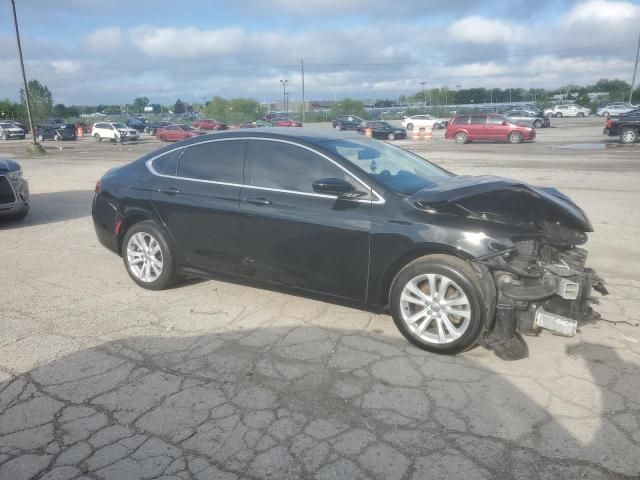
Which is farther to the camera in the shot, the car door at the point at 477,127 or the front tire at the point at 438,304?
the car door at the point at 477,127

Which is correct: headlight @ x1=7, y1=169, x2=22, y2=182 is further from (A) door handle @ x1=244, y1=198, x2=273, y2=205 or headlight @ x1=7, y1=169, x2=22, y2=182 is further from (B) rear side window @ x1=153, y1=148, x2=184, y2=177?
(A) door handle @ x1=244, y1=198, x2=273, y2=205

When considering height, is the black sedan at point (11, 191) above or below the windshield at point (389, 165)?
below

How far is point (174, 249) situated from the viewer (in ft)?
16.5

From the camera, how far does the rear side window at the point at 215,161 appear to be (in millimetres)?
4723

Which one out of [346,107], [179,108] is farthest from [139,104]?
[346,107]

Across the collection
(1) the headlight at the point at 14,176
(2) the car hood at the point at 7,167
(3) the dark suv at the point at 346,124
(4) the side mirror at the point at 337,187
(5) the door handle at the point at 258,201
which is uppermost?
(4) the side mirror at the point at 337,187

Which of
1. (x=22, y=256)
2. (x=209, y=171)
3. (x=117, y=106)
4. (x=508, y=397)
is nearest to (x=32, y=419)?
(x=209, y=171)

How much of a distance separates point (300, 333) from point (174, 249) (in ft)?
5.24

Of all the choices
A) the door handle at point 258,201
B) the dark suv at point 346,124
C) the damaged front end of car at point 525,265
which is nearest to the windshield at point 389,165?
the damaged front end of car at point 525,265

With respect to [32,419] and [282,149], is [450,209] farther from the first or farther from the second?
[32,419]

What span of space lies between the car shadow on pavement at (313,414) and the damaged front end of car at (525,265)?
11.3 inches

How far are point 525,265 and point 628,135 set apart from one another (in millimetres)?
23498

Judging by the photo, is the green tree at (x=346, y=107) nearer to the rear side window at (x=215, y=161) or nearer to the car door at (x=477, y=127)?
the car door at (x=477, y=127)

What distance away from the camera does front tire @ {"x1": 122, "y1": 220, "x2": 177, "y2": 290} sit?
16.8ft
